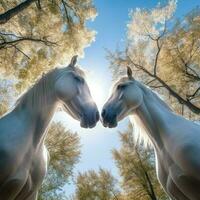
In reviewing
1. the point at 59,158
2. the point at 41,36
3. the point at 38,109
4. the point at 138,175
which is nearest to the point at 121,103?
the point at 38,109

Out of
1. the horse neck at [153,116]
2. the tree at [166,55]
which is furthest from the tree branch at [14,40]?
the horse neck at [153,116]

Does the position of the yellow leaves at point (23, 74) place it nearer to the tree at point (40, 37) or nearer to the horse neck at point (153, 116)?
the tree at point (40, 37)

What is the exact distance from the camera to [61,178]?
15.6 metres

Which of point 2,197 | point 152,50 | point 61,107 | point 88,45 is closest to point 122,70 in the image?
point 152,50

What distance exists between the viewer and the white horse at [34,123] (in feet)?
12.1

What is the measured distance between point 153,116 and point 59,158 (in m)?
10.8

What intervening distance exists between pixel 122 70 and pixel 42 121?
10.8 metres

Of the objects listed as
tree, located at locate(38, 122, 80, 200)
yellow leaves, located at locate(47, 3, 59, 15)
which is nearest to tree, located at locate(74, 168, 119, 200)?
tree, located at locate(38, 122, 80, 200)

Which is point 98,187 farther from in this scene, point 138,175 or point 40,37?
point 40,37

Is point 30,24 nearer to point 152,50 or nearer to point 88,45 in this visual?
point 88,45

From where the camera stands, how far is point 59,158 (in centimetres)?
1491

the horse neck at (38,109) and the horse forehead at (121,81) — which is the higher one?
the horse forehead at (121,81)

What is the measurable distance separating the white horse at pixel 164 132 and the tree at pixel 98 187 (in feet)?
50.0

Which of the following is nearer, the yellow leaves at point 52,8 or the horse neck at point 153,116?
the horse neck at point 153,116
